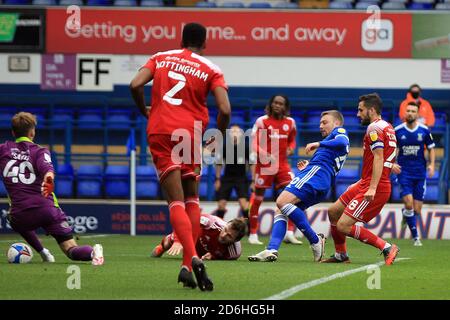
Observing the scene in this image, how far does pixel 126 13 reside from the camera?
918 inches

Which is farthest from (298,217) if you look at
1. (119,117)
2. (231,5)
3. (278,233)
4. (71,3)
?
(71,3)

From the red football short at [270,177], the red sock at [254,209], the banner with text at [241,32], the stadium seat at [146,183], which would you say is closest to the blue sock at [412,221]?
the red football short at [270,177]

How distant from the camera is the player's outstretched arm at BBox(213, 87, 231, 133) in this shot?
29.7 ft

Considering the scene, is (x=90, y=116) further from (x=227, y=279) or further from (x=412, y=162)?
(x=227, y=279)

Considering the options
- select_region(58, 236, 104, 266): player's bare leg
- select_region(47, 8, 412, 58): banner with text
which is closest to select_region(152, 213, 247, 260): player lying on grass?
select_region(58, 236, 104, 266): player's bare leg

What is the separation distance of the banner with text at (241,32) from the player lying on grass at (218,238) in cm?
1087

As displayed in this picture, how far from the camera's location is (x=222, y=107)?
29.7 feet

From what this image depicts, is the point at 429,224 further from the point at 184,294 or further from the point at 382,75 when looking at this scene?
the point at 184,294

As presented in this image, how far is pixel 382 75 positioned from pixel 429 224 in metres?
4.21

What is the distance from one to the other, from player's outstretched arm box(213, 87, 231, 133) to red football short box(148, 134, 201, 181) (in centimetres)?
30

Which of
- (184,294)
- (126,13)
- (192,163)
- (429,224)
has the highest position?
(126,13)

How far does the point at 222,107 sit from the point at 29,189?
347cm

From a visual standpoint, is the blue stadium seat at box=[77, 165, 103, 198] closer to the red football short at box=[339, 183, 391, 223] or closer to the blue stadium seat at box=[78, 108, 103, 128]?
the blue stadium seat at box=[78, 108, 103, 128]
